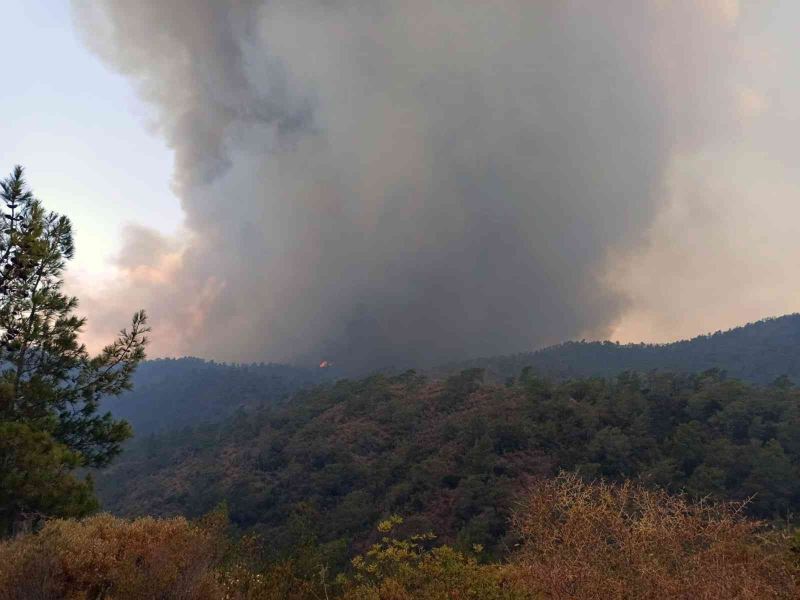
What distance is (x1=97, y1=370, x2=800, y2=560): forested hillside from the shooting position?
45031 millimetres

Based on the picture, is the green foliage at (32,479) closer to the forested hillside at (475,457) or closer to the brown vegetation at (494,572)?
the brown vegetation at (494,572)

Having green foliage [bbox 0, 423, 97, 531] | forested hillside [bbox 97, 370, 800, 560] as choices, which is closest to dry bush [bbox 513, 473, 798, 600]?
green foliage [bbox 0, 423, 97, 531]

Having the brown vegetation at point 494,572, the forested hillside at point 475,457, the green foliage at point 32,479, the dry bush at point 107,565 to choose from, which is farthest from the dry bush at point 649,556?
the forested hillside at point 475,457

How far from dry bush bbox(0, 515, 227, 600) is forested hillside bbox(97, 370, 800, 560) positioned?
968 inches

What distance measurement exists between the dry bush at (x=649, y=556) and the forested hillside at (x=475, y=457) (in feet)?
81.0

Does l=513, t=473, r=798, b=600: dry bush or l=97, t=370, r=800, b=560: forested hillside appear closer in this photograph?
l=513, t=473, r=798, b=600: dry bush

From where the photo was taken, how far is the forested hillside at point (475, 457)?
45031 millimetres

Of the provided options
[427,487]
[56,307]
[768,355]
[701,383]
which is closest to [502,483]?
[427,487]

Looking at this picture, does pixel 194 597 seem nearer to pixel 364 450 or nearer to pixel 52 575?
pixel 52 575

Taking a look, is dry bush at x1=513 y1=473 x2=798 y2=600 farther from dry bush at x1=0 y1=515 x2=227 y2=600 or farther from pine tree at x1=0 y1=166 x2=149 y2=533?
pine tree at x1=0 y1=166 x2=149 y2=533

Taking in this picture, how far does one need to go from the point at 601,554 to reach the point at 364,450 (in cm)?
6730

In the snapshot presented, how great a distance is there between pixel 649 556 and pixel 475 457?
48556mm

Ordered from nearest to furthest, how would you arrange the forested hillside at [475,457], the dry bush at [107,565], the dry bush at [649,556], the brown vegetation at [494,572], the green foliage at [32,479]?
the dry bush at [107,565] < the brown vegetation at [494,572] < the dry bush at [649,556] < the green foliage at [32,479] < the forested hillside at [475,457]

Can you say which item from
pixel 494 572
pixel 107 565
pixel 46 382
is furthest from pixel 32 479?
pixel 494 572
